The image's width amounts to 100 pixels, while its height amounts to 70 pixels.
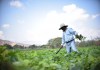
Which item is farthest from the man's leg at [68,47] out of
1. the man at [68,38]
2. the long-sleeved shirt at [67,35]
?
the long-sleeved shirt at [67,35]

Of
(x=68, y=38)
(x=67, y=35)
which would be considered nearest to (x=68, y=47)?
(x=68, y=38)

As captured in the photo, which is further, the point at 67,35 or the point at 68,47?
the point at 68,47

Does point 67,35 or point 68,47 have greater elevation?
point 67,35

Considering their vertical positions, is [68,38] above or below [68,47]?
above

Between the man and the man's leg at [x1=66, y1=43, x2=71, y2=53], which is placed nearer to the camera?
the man

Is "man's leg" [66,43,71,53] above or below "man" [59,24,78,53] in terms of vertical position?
below

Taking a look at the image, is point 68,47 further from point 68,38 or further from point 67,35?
point 67,35

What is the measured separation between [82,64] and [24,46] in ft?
6.21

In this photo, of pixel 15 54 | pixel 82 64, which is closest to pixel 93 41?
pixel 82 64

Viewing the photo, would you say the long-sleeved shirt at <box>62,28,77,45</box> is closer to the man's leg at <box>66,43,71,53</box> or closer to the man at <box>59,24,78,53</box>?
the man at <box>59,24,78,53</box>

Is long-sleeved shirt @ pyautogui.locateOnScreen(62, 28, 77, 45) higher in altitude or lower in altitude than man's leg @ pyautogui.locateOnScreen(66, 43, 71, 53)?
higher

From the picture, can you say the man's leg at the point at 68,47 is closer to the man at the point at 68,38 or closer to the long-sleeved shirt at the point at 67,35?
the man at the point at 68,38

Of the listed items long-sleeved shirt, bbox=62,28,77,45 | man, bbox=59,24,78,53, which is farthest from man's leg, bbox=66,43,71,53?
long-sleeved shirt, bbox=62,28,77,45

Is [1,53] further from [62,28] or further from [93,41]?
[62,28]
